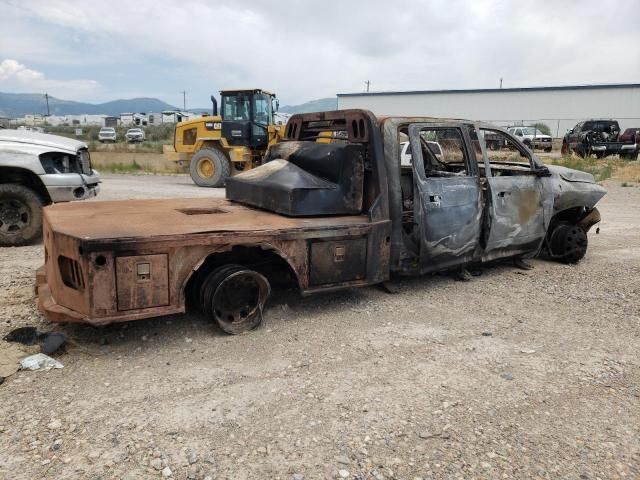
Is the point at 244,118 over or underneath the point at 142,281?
over

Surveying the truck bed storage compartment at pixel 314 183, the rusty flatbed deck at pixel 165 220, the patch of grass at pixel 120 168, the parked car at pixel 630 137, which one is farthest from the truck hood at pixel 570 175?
the parked car at pixel 630 137

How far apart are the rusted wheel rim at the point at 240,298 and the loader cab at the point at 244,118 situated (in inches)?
424

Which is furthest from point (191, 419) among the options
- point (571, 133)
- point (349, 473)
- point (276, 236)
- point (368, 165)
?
point (571, 133)

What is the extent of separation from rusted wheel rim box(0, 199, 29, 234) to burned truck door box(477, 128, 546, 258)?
5.65m

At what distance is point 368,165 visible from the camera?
15.8ft

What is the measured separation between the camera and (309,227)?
14.0ft

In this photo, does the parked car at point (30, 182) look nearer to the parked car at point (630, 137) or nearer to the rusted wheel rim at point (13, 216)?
the rusted wheel rim at point (13, 216)

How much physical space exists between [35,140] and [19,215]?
38.9 inches

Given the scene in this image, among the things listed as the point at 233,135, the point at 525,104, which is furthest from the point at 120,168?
the point at 525,104

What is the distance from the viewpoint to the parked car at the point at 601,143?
22297 mm

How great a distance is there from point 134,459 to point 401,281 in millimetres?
3620

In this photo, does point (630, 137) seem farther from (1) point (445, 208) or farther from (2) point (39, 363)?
(2) point (39, 363)

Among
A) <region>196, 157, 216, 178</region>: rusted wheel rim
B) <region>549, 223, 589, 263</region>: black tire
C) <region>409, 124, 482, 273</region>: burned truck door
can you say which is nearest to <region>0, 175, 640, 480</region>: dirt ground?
<region>409, 124, 482, 273</region>: burned truck door

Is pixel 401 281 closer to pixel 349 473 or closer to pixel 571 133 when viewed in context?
pixel 349 473
